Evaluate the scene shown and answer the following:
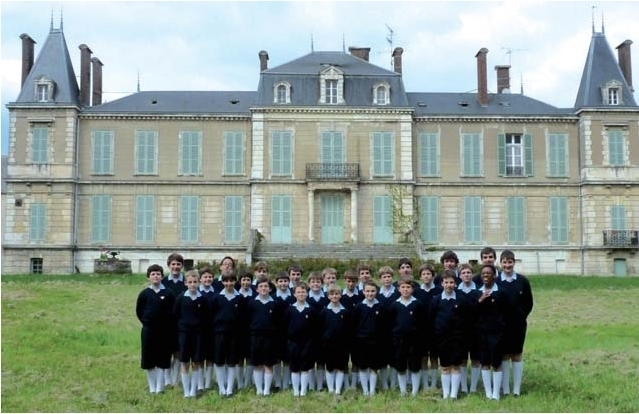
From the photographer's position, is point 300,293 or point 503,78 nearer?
point 300,293

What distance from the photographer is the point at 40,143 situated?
102 feet

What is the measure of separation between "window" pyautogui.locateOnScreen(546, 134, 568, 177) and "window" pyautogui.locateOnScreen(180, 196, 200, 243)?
14338 millimetres

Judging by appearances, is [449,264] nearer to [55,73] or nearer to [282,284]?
[282,284]

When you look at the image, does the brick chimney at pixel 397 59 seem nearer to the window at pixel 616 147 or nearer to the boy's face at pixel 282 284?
the window at pixel 616 147

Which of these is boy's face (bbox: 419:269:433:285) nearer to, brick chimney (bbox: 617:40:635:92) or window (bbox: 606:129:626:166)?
window (bbox: 606:129:626:166)

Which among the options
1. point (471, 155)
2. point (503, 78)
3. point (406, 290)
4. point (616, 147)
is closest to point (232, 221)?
point (471, 155)

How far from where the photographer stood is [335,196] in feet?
102

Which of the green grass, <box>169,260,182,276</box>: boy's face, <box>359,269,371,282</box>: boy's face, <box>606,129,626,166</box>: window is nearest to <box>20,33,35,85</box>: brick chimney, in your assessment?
the green grass

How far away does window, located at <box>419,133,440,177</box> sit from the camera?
1253 inches

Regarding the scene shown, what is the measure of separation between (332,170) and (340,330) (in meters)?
22.1

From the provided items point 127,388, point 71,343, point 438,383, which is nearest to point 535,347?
point 438,383

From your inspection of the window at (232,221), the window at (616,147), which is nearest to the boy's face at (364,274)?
the window at (232,221)

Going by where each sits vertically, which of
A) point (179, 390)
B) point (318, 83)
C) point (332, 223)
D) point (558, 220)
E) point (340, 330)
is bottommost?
point (179, 390)

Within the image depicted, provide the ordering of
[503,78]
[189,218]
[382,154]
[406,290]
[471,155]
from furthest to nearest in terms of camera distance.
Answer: [503,78]
[471,155]
[189,218]
[382,154]
[406,290]
